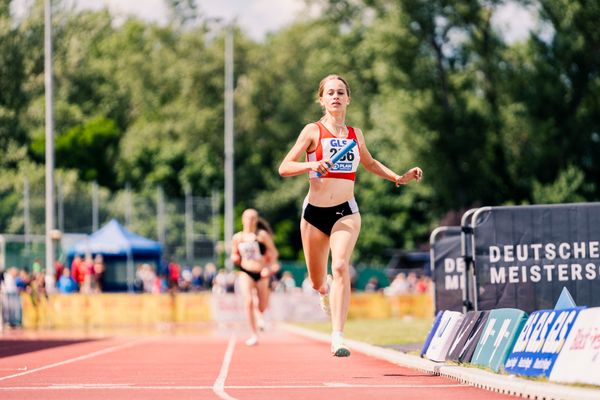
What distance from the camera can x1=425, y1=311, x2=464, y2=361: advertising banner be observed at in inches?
527

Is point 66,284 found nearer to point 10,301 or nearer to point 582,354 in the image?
point 10,301

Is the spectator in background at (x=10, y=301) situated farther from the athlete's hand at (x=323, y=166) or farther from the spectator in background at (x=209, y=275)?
the athlete's hand at (x=323, y=166)

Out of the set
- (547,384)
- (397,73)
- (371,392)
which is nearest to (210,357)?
(371,392)

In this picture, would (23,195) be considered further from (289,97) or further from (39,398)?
(39,398)

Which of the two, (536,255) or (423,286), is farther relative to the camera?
(423,286)

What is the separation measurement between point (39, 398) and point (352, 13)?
5711 centimetres

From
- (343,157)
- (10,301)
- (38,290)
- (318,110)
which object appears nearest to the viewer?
(343,157)

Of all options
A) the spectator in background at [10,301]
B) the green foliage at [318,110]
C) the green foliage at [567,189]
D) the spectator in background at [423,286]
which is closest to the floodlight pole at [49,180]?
the spectator in background at [10,301]

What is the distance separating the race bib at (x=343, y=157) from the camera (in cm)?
1200

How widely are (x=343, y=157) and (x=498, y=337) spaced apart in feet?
6.91

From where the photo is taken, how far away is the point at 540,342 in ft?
33.4

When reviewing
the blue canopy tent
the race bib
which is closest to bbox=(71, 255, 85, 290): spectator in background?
the blue canopy tent

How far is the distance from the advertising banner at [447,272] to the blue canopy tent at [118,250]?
27.1 meters

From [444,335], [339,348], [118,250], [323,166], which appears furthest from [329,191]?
[118,250]
